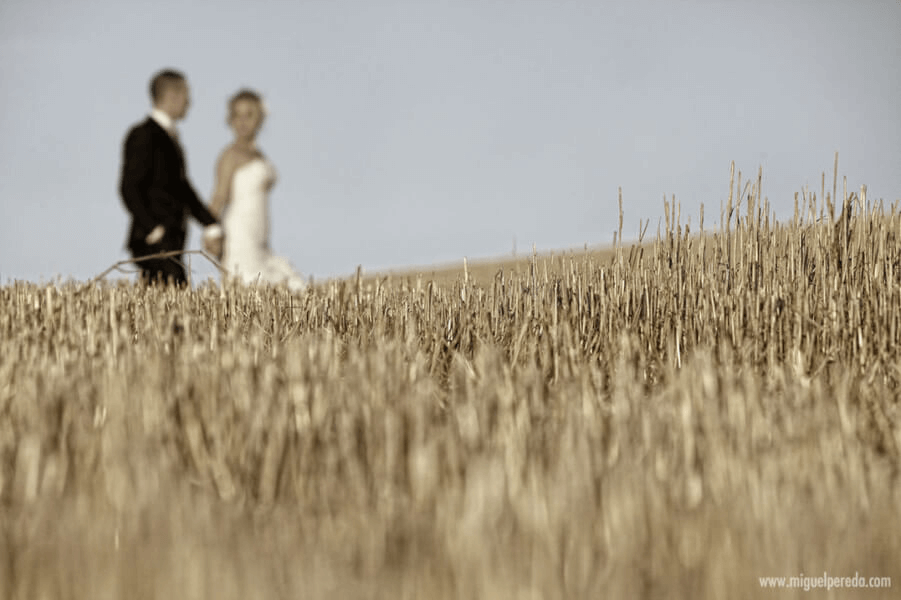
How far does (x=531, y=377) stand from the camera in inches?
99.0

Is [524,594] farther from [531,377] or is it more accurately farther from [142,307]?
[142,307]

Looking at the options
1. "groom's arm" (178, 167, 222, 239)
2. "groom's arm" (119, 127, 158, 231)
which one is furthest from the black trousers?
"groom's arm" (119, 127, 158, 231)

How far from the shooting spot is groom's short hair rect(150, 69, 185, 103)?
5910mm

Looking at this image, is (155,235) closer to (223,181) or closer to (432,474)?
(223,181)

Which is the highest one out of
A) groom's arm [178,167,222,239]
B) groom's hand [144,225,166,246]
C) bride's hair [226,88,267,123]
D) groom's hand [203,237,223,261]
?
bride's hair [226,88,267,123]

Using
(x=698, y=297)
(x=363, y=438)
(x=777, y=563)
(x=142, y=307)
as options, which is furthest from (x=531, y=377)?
(x=142, y=307)

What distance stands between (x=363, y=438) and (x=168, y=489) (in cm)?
50

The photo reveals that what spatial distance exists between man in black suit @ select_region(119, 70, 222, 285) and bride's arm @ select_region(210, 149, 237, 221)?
1.11 meters

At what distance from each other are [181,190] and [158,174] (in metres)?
0.21

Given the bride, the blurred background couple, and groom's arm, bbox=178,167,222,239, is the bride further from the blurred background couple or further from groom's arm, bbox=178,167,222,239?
groom's arm, bbox=178,167,222,239

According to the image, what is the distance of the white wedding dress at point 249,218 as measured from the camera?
23.7 feet

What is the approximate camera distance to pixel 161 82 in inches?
233

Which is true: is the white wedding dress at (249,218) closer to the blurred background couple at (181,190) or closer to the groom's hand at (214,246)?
the blurred background couple at (181,190)

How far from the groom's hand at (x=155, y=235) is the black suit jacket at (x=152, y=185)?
0.08 ft
